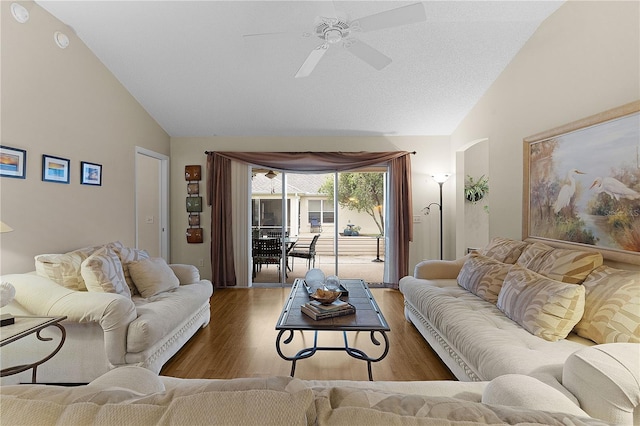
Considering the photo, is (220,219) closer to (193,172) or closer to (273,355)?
(193,172)

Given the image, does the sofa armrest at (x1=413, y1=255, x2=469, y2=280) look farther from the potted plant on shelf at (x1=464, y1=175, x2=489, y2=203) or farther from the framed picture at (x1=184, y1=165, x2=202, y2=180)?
the framed picture at (x1=184, y1=165, x2=202, y2=180)

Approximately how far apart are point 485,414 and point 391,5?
313 cm

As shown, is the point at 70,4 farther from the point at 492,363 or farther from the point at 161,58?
the point at 492,363

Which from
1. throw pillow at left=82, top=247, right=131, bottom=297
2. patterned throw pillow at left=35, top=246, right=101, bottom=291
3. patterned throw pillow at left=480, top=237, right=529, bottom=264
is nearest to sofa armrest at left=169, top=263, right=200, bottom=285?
throw pillow at left=82, top=247, right=131, bottom=297

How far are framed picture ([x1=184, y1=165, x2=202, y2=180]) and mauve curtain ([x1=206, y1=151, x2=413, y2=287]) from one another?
193 millimetres

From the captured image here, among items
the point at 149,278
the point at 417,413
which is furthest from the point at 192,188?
the point at 417,413

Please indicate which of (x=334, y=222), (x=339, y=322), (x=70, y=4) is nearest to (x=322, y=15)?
(x=339, y=322)

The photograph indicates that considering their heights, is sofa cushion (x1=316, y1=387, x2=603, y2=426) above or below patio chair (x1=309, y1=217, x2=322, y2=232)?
below

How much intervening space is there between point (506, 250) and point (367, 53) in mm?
2189

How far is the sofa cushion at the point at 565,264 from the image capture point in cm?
220

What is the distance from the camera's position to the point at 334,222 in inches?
218

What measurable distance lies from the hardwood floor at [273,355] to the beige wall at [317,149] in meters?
1.74

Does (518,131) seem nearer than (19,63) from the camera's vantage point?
No

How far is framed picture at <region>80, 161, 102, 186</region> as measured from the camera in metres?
3.32
